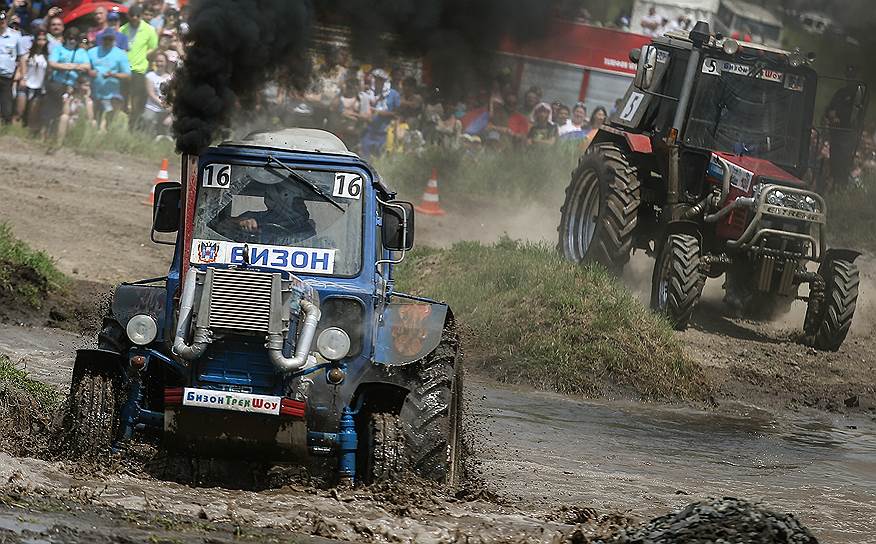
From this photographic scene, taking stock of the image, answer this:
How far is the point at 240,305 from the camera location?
7.38m

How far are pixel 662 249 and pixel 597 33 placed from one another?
7435mm

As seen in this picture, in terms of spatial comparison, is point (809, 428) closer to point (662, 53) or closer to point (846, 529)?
point (846, 529)

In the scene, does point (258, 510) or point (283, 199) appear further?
point (283, 199)

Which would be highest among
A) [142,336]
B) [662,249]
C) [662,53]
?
[662,53]

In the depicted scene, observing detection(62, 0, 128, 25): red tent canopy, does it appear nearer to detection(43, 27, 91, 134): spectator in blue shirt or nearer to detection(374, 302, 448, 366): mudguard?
detection(43, 27, 91, 134): spectator in blue shirt

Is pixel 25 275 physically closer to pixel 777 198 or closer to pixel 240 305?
pixel 240 305

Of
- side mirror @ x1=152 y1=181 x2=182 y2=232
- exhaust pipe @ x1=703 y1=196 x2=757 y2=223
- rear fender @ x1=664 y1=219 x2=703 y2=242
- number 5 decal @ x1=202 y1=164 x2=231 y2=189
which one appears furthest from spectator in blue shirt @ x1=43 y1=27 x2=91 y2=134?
number 5 decal @ x1=202 y1=164 x2=231 y2=189

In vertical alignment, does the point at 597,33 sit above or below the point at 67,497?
above

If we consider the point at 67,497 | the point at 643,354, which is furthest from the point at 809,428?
the point at 67,497

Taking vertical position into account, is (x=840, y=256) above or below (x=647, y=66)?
below

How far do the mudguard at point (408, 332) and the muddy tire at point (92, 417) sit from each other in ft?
4.53

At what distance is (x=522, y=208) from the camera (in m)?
21.5

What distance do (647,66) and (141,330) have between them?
878 cm

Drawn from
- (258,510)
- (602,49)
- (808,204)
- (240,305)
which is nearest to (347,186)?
(240,305)
